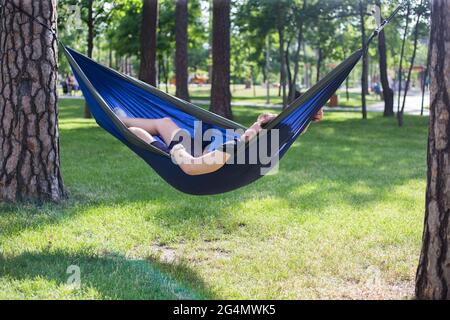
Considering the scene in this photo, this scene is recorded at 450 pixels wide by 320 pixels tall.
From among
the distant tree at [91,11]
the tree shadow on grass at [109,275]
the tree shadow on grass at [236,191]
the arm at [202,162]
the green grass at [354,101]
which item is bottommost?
the tree shadow on grass at [109,275]

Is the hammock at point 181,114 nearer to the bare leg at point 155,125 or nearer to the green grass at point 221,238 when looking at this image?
the bare leg at point 155,125

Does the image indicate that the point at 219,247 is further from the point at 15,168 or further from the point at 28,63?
the point at 28,63

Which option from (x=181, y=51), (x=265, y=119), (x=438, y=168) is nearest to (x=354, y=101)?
(x=181, y=51)

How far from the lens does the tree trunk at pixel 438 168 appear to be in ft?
8.07

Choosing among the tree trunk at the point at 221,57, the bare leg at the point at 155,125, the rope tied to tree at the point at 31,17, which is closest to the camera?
the bare leg at the point at 155,125

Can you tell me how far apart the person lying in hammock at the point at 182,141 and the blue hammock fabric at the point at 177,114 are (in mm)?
51

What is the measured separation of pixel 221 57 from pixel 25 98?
716cm

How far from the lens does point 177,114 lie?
3.92 m

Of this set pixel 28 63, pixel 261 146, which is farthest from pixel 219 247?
pixel 28 63

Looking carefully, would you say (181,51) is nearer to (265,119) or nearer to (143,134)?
(143,134)

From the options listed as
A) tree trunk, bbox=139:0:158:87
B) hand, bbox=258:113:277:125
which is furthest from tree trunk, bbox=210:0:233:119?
hand, bbox=258:113:277:125

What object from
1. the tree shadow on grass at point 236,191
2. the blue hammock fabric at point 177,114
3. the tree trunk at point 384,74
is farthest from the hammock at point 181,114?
the tree trunk at point 384,74

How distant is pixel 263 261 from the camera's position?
10.5ft
